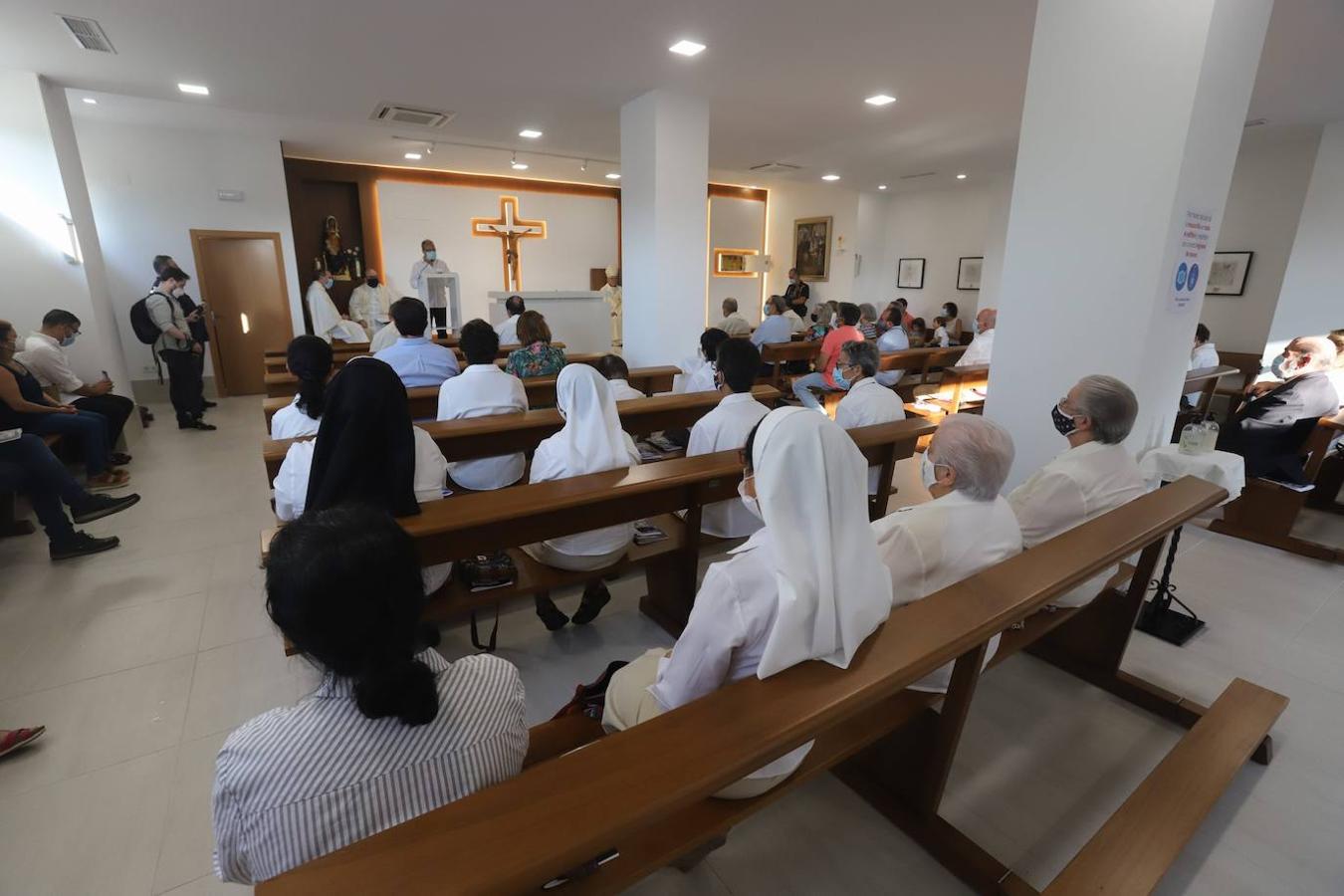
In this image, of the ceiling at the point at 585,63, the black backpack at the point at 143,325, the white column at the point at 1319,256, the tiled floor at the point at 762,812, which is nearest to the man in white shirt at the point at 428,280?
the ceiling at the point at 585,63

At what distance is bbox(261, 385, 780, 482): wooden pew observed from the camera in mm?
3020

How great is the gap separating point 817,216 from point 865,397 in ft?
32.2

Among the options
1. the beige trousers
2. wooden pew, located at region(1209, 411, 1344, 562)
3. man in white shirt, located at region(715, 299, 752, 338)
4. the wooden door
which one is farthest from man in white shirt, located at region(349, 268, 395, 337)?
wooden pew, located at region(1209, 411, 1344, 562)

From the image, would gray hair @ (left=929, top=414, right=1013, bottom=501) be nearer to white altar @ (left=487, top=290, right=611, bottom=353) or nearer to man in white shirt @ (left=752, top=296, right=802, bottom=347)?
man in white shirt @ (left=752, top=296, right=802, bottom=347)

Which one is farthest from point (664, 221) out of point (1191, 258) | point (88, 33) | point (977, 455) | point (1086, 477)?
point (977, 455)

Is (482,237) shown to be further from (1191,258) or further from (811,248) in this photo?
(1191,258)

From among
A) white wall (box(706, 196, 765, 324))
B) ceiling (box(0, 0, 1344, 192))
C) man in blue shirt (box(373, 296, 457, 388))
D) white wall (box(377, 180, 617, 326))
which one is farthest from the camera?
white wall (box(706, 196, 765, 324))

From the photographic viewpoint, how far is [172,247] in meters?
7.75

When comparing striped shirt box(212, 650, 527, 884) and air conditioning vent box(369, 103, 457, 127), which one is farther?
air conditioning vent box(369, 103, 457, 127)

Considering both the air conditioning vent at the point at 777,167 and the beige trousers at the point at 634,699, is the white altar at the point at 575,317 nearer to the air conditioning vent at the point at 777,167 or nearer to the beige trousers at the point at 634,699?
the air conditioning vent at the point at 777,167

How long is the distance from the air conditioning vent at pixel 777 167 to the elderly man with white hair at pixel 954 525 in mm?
8020

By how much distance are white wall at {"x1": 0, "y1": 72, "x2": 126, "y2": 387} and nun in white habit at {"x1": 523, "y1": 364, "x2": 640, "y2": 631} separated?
5.33m

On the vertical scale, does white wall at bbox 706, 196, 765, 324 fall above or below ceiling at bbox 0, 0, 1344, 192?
below

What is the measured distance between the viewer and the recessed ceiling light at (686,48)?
14.0 feet
